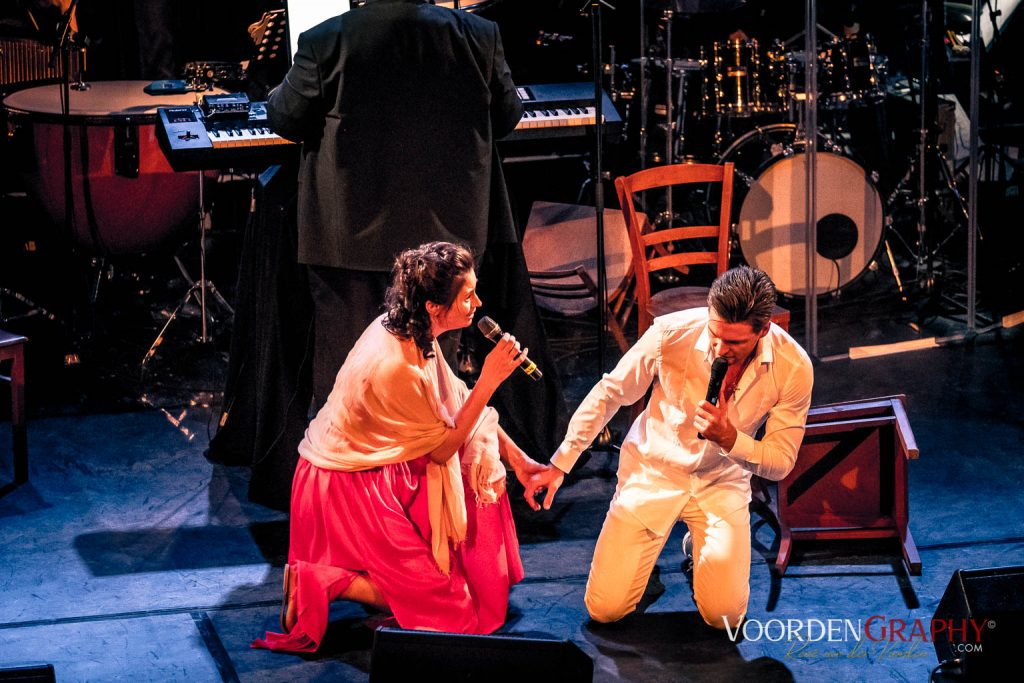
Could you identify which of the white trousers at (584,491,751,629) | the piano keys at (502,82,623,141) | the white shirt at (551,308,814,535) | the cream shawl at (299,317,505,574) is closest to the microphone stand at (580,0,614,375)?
the piano keys at (502,82,623,141)

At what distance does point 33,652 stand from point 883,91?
18.6ft

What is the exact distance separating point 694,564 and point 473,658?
4.49ft

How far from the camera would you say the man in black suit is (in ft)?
14.4

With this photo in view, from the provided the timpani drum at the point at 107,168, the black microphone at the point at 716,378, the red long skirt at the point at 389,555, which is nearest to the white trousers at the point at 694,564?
the red long skirt at the point at 389,555

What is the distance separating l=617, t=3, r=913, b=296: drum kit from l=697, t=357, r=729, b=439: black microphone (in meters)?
3.51

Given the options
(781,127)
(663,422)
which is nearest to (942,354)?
(781,127)

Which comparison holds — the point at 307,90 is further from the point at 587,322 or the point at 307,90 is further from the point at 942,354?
the point at 942,354

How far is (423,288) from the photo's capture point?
3.87 meters

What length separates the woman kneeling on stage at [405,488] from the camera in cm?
388

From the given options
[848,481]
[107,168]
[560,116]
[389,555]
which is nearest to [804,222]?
[560,116]

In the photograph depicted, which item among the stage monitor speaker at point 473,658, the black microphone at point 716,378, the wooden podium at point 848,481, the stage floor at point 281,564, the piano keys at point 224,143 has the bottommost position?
the stage floor at point 281,564

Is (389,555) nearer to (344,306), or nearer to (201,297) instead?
(344,306)

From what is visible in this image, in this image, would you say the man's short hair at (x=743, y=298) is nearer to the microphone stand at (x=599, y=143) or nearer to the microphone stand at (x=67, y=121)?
the microphone stand at (x=599, y=143)

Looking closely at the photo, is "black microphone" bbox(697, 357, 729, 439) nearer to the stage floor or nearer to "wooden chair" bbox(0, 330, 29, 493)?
the stage floor
